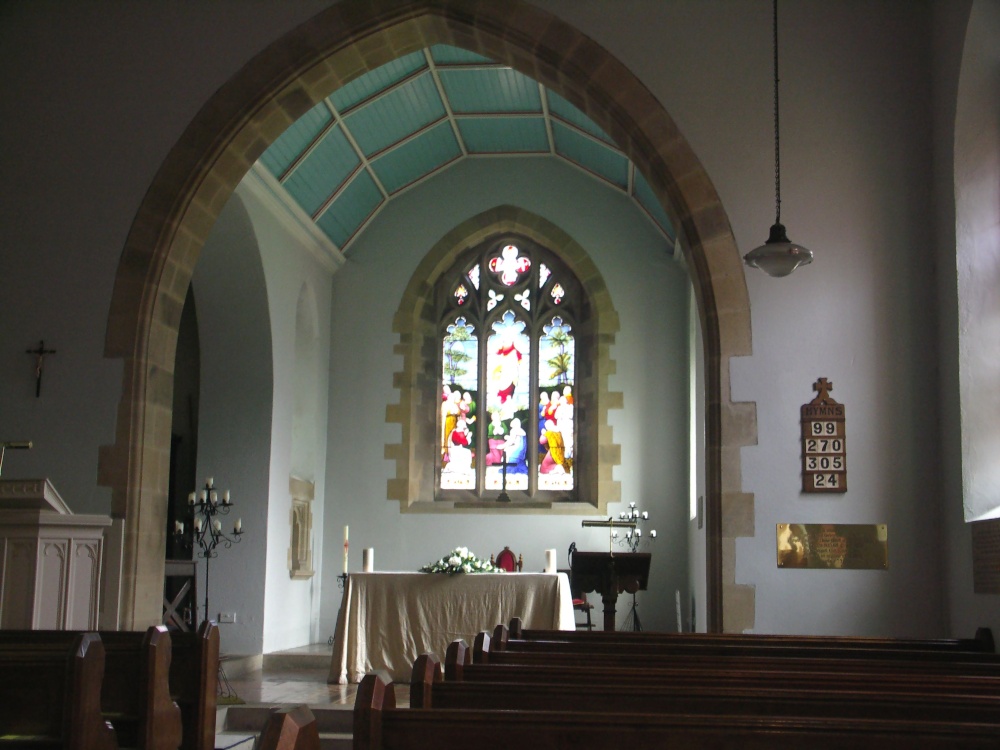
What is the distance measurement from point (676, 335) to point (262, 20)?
5.21 meters

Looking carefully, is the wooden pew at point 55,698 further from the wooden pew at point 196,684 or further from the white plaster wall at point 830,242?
the white plaster wall at point 830,242

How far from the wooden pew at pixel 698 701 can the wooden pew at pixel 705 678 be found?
267 millimetres

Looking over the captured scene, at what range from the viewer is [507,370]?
37.1 feet

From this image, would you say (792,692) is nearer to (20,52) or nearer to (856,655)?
(856,655)

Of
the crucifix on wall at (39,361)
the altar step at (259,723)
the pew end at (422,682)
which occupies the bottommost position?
the altar step at (259,723)

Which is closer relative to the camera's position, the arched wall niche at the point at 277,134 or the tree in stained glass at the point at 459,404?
the arched wall niche at the point at 277,134

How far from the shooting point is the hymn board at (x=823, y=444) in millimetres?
5871

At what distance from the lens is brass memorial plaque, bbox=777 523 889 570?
5.82m

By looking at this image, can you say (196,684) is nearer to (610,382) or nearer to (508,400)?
(610,382)

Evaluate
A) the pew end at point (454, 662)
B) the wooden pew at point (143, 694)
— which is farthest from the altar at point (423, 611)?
the pew end at point (454, 662)

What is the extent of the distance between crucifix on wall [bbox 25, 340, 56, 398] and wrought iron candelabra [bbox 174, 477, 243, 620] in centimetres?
199

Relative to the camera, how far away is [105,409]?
6.37 m

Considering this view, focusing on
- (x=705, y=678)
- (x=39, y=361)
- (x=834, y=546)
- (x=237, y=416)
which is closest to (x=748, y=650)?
(x=705, y=678)

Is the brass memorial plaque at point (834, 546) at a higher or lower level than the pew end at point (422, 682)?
higher
